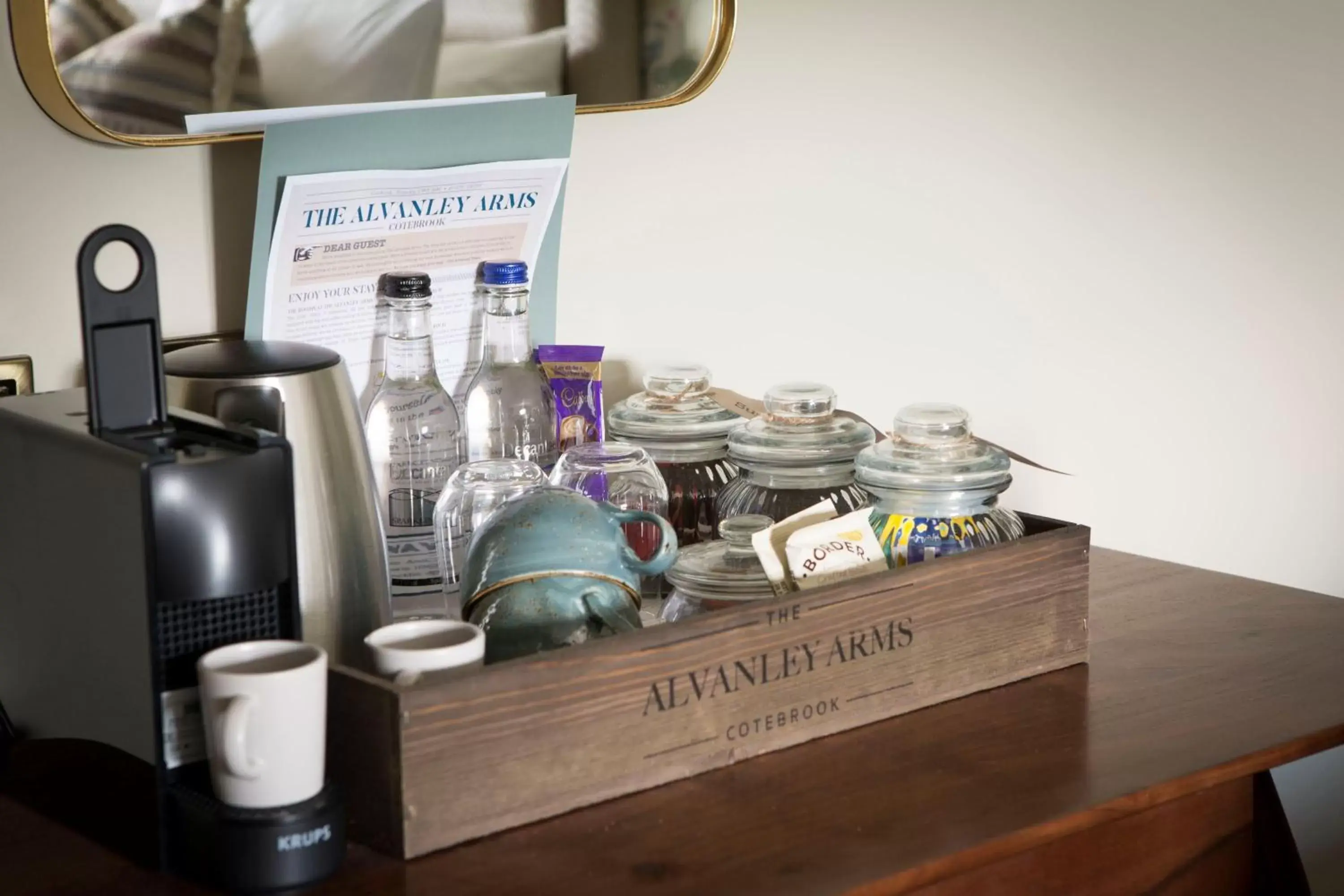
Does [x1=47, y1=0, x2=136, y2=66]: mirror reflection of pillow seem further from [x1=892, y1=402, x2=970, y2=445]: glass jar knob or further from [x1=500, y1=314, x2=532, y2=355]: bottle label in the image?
[x1=892, y1=402, x2=970, y2=445]: glass jar knob

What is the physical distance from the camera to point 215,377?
0.88m

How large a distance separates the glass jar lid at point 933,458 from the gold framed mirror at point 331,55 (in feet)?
1.26

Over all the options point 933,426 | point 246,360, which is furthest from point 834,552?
point 246,360

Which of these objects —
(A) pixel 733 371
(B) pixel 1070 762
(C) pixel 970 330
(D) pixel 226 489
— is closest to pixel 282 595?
(D) pixel 226 489

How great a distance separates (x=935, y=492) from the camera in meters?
1.03

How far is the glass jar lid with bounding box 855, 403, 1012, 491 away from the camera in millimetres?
1033

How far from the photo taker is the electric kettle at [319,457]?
2.88 feet

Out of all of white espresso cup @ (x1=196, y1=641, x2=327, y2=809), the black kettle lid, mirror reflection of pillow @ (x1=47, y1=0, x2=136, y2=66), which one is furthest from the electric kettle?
mirror reflection of pillow @ (x1=47, y1=0, x2=136, y2=66)

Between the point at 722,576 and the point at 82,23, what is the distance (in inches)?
22.1

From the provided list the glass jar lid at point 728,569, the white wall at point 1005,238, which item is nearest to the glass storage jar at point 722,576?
the glass jar lid at point 728,569

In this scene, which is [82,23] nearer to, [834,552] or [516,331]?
[516,331]

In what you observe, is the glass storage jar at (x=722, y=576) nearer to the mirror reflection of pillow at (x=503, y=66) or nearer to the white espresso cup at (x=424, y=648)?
the white espresso cup at (x=424, y=648)

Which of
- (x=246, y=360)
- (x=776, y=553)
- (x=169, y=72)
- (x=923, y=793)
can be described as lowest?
(x=923, y=793)

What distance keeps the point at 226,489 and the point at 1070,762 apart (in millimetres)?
524
